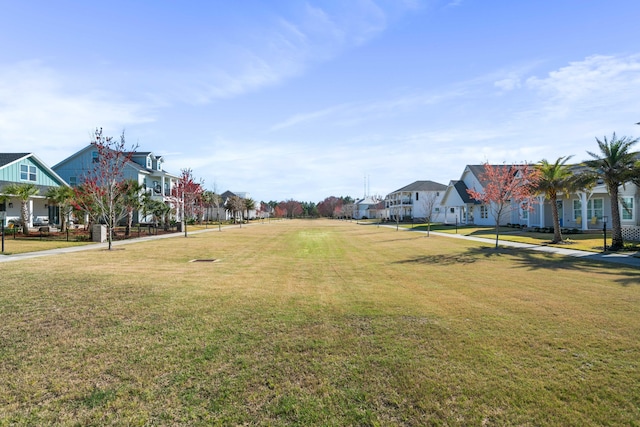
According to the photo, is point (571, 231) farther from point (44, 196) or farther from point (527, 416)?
point (44, 196)

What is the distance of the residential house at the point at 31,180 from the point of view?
98.4 ft

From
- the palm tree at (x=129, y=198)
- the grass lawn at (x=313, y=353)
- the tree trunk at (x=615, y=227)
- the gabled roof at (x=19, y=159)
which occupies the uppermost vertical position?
the gabled roof at (x=19, y=159)

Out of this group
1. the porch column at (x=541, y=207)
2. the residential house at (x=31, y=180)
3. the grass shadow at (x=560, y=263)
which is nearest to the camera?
the grass shadow at (x=560, y=263)

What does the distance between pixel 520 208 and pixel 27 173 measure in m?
48.4

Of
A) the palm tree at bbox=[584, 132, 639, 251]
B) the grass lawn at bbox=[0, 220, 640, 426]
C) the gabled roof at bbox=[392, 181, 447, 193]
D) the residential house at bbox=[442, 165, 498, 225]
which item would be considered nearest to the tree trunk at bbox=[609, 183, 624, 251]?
the palm tree at bbox=[584, 132, 639, 251]

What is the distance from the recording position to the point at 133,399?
393 cm

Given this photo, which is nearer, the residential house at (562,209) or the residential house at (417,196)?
the residential house at (562,209)

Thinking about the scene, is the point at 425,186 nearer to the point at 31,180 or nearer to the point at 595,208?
the point at 595,208

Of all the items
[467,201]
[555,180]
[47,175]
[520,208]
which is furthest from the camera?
[467,201]

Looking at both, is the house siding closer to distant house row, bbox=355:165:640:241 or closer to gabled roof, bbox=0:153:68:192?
gabled roof, bbox=0:153:68:192

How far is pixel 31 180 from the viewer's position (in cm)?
3269

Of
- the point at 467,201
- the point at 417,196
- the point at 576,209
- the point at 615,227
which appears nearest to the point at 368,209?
the point at 417,196

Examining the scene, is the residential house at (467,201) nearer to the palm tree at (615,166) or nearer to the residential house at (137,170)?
the palm tree at (615,166)

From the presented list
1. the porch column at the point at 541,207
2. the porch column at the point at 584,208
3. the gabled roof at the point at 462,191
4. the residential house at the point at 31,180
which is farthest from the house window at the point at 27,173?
the porch column at the point at 584,208
